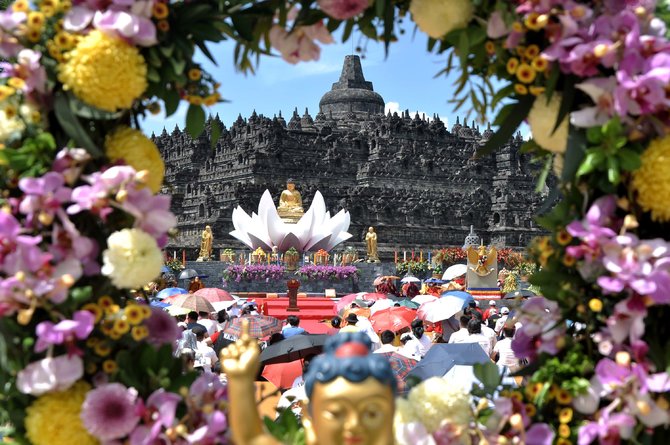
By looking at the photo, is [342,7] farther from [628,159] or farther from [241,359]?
[241,359]

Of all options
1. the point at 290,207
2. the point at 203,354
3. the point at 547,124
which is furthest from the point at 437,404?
the point at 290,207

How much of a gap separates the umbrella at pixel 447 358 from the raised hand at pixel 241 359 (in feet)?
9.94

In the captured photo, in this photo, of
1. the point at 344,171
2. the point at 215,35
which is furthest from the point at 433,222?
the point at 215,35

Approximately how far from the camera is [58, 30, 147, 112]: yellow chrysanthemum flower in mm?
2938

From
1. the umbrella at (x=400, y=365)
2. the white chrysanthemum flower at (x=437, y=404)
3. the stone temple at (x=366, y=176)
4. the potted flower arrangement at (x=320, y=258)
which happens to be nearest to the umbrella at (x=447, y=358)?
the umbrella at (x=400, y=365)

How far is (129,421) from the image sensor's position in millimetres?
2861

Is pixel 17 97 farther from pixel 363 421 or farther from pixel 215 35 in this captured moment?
pixel 363 421

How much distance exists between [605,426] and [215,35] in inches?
82.6

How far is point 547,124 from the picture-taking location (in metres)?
3.09

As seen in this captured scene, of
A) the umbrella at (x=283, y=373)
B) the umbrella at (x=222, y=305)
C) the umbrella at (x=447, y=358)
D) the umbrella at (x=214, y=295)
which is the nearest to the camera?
the umbrella at (x=447, y=358)

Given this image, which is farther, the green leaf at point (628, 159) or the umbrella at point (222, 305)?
the umbrella at point (222, 305)

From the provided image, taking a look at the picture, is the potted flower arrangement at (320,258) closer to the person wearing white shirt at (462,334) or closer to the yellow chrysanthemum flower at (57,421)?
the person wearing white shirt at (462,334)

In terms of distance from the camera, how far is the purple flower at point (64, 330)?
276 cm

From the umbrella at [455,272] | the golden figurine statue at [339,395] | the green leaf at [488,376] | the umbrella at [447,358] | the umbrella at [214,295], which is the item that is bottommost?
the umbrella at [455,272]
